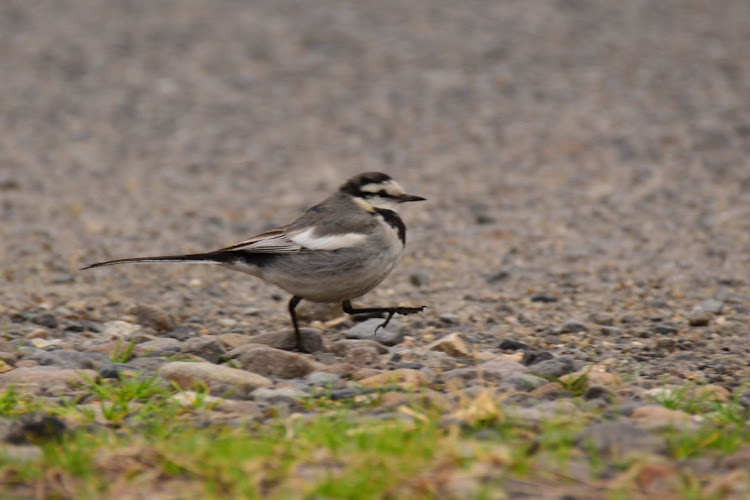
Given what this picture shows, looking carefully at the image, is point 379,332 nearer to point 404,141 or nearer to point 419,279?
point 419,279

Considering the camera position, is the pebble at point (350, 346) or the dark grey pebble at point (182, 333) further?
the dark grey pebble at point (182, 333)

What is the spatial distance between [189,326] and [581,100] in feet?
26.9

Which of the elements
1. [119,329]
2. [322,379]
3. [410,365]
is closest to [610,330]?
[410,365]

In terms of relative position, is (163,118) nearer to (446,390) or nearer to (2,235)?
Result: (2,235)

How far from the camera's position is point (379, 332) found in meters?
6.93

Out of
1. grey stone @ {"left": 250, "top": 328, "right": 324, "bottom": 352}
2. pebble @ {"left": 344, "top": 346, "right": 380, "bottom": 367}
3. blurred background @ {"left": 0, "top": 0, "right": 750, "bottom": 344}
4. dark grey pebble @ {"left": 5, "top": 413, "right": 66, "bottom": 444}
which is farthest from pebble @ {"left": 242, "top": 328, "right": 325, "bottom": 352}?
dark grey pebble @ {"left": 5, "top": 413, "right": 66, "bottom": 444}

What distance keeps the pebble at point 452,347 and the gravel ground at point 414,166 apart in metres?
0.13

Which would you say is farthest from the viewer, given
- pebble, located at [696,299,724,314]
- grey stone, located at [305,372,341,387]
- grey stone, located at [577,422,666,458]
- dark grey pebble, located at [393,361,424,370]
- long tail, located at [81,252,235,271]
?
pebble, located at [696,299,724,314]

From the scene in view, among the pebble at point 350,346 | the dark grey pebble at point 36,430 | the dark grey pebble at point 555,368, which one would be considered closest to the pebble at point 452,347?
the pebble at point 350,346

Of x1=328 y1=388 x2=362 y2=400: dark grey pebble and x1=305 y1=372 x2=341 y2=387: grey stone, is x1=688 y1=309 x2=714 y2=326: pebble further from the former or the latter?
x1=328 y1=388 x2=362 y2=400: dark grey pebble

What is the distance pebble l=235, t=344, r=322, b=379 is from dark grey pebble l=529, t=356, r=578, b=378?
1.16 m

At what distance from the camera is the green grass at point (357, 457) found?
4074 mm

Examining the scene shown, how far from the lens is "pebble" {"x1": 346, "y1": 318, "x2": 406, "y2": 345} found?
6836mm

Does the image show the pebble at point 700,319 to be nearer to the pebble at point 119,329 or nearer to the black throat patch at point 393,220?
the black throat patch at point 393,220
